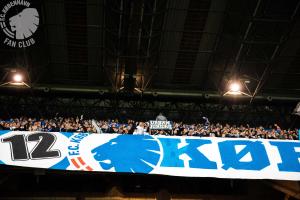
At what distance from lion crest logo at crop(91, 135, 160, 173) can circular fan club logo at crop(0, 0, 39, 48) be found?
8.83 metres

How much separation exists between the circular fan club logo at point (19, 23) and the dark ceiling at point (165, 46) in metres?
0.40

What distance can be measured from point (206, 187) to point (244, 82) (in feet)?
23.9

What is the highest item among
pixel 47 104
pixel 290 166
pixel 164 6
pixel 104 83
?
pixel 164 6

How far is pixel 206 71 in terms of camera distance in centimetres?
2102

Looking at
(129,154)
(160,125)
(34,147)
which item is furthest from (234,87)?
(34,147)

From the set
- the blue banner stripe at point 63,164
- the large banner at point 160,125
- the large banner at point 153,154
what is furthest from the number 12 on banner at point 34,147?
the large banner at point 160,125

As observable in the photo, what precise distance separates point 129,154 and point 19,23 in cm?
1072

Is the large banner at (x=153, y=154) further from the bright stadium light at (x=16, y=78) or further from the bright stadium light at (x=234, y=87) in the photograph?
the bright stadium light at (x=234, y=87)

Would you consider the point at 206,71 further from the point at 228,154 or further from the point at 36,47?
the point at 36,47

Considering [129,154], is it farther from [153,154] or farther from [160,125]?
[160,125]

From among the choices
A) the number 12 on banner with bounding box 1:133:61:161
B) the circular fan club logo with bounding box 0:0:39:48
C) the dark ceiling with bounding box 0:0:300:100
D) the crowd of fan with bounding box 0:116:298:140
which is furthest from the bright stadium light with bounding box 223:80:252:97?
the circular fan club logo with bounding box 0:0:39:48

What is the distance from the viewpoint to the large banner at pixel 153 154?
13.0 meters

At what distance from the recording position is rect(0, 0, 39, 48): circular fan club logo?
58.1ft

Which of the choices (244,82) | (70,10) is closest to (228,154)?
(244,82)
